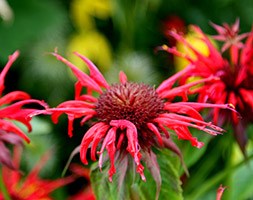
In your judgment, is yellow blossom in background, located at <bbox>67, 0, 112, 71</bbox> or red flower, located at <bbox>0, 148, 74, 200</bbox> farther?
yellow blossom in background, located at <bbox>67, 0, 112, 71</bbox>

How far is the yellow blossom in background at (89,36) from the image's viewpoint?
1931 mm

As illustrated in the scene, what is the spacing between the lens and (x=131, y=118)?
76 centimetres

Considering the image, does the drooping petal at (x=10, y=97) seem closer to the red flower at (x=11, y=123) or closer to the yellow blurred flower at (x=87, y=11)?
the red flower at (x=11, y=123)

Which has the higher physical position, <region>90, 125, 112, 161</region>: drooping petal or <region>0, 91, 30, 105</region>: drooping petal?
<region>0, 91, 30, 105</region>: drooping petal

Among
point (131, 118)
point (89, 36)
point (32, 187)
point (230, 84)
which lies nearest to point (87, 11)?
point (89, 36)

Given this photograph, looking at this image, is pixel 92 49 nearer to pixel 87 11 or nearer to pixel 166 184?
pixel 87 11

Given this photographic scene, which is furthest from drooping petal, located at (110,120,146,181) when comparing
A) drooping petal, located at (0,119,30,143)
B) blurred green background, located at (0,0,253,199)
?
blurred green background, located at (0,0,253,199)

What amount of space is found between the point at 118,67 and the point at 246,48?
1001 mm

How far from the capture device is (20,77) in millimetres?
2119

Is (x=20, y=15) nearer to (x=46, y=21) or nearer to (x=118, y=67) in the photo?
(x=46, y=21)

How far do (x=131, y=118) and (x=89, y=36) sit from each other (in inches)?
48.8

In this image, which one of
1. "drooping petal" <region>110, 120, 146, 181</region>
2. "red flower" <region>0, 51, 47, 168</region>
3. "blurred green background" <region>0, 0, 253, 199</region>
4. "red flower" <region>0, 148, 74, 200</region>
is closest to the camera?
"drooping petal" <region>110, 120, 146, 181</region>

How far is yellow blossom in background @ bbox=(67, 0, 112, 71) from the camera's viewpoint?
6.33ft

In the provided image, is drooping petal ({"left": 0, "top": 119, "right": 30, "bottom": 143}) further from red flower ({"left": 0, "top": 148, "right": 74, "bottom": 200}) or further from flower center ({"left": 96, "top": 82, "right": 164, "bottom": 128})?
red flower ({"left": 0, "top": 148, "right": 74, "bottom": 200})
